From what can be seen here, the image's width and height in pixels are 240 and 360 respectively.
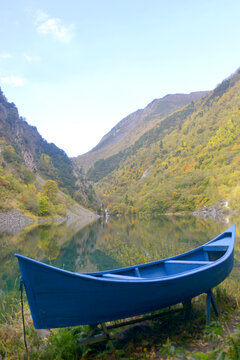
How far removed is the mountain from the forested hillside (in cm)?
2035

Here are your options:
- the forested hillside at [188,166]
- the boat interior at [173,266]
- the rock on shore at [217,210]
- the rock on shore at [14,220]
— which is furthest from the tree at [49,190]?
the boat interior at [173,266]

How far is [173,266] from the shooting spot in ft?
18.9

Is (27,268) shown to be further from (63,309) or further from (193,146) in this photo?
(193,146)

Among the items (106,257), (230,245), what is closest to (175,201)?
(106,257)

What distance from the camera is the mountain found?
82463mm

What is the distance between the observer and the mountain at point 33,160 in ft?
271

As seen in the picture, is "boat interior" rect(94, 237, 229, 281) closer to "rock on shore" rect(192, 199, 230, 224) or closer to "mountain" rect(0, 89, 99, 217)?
"rock on shore" rect(192, 199, 230, 224)

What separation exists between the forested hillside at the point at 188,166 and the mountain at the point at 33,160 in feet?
66.8

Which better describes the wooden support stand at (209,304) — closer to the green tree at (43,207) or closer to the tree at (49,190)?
the green tree at (43,207)

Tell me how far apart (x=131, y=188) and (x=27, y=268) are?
13378cm

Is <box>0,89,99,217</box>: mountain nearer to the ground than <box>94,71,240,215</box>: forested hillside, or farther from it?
farther from it

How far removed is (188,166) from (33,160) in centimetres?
6325

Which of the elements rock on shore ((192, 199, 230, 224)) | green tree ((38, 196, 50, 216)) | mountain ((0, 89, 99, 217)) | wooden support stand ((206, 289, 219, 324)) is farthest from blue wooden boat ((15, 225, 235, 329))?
mountain ((0, 89, 99, 217))

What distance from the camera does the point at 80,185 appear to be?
122 m
